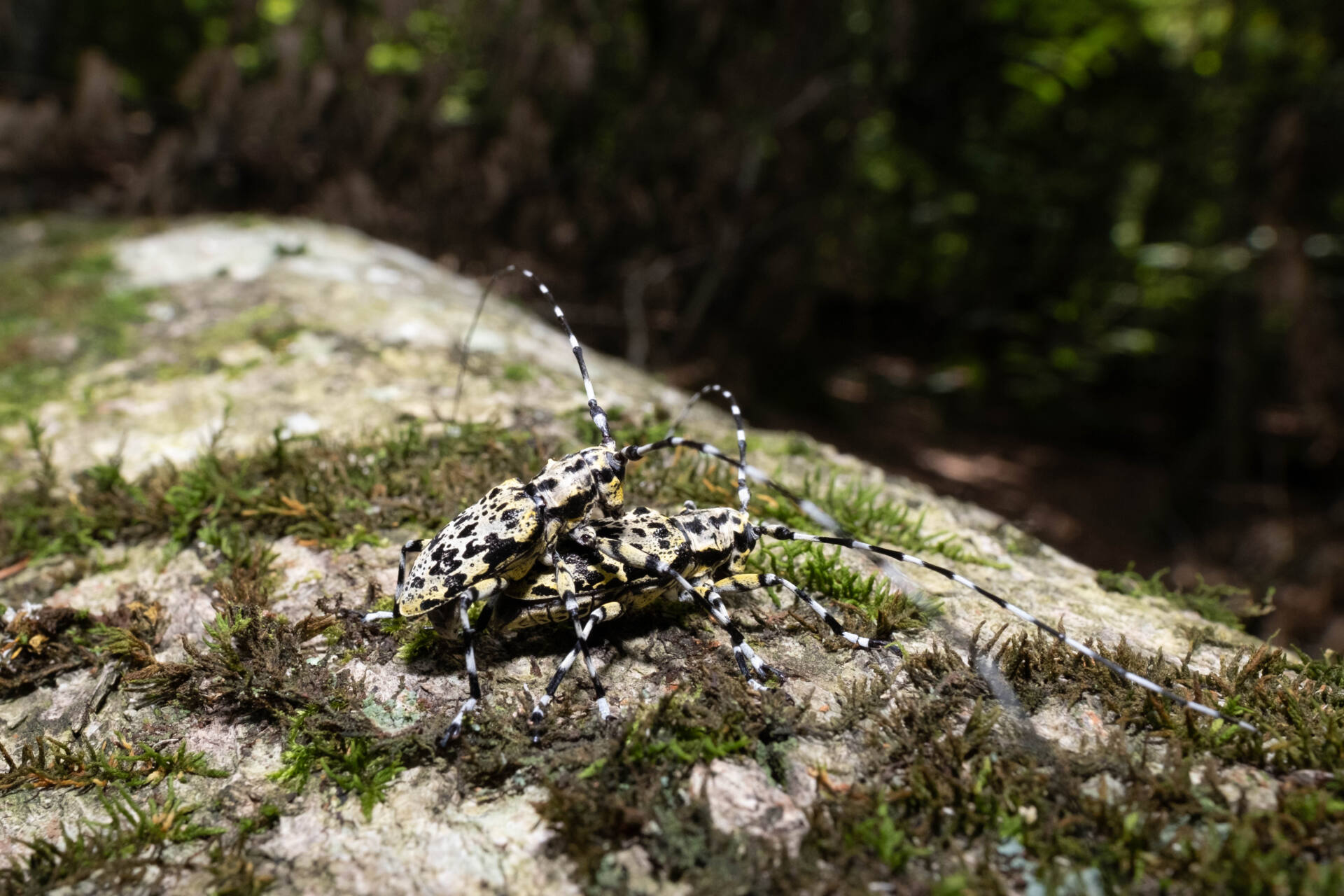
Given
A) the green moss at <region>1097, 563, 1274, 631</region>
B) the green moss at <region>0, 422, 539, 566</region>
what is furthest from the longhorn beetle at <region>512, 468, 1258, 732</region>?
the green moss at <region>0, 422, 539, 566</region>

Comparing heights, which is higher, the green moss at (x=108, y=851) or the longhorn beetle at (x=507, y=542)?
the longhorn beetle at (x=507, y=542)

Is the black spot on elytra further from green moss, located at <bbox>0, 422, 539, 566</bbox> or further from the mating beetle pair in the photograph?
green moss, located at <bbox>0, 422, 539, 566</bbox>

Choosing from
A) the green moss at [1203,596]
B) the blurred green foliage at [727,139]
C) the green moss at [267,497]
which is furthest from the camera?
the blurred green foliage at [727,139]

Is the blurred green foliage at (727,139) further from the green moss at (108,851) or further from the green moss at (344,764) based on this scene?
the green moss at (108,851)

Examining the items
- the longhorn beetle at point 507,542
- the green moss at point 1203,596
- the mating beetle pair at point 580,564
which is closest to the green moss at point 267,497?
the mating beetle pair at point 580,564

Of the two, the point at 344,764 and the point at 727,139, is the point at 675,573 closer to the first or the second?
the point at 344,764

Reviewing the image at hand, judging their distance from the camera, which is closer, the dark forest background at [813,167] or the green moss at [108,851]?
the green moss at [108,851]

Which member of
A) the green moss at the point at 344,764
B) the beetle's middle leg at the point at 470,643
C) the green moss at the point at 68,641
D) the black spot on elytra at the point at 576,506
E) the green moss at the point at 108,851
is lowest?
the green moss at the point at 68,641
